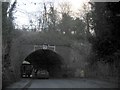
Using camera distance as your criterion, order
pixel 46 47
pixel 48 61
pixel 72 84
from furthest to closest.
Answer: pixel 48 61 → pixel 46 47 → pixel 72 84

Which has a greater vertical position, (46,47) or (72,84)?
(46,47)

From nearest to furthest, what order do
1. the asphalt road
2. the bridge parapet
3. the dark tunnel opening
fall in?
the asphalt road
the bridge parapet
the dark tunnel opening

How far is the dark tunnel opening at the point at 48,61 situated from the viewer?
56094 mm

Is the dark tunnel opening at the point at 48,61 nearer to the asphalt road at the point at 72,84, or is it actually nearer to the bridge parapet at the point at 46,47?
the bridge parapet at the point at 46,47

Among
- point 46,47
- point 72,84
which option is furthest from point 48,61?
point 72,84

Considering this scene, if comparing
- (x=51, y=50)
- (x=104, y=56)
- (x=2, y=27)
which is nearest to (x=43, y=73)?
(x=51, y=50)

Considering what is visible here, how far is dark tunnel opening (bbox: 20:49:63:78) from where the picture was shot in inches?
2208

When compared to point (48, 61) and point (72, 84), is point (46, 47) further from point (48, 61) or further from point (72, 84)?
point (72, 84)

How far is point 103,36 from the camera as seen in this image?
78.0 feet

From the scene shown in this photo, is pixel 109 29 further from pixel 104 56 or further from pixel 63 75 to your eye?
pixel 63 75

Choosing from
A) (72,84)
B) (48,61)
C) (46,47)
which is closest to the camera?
(72,84)

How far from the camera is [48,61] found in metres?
62.8

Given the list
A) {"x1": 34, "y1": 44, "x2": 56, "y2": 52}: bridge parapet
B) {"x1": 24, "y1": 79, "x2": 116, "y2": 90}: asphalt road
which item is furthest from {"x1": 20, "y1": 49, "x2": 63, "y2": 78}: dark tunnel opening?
{"x1": 24, "y1": 79, "x2": 116, "y2": 90}: asphalt road

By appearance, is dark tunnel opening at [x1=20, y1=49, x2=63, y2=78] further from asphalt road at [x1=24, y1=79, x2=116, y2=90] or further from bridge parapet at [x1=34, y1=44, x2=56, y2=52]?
asphalt road at [x1=24, y1=79, x2=116, y2=90]
